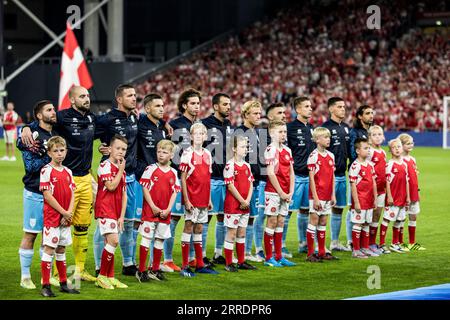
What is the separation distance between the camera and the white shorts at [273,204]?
36.2ft

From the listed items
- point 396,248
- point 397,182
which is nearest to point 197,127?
point 397,182

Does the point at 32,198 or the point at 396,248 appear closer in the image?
the point at 32,198

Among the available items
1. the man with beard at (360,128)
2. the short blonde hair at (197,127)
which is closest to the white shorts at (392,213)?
the man with beard at (360,128)

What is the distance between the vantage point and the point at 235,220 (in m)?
10.6

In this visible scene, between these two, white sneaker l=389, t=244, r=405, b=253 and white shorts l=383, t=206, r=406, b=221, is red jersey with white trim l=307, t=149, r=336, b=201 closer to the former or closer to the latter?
white shorts l=383, t=206, r=406, b=221

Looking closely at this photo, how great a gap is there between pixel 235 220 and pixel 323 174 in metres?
1.60

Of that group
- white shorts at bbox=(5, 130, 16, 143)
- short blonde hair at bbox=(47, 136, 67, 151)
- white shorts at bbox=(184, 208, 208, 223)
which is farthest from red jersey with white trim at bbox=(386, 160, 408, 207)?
white shorts at bbox=(5, 130, 16, 143)

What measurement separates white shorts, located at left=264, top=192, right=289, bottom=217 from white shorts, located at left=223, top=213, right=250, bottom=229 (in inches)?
19.8

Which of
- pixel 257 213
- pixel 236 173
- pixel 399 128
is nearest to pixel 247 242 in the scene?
pixel 257 213

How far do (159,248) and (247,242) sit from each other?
2011 millimetres

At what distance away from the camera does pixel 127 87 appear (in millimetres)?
10242

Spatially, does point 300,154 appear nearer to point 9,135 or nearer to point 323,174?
point 323,174

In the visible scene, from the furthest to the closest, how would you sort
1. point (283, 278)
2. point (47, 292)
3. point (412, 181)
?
point (412, 181)
point (283, 278)
point (47, 292)
